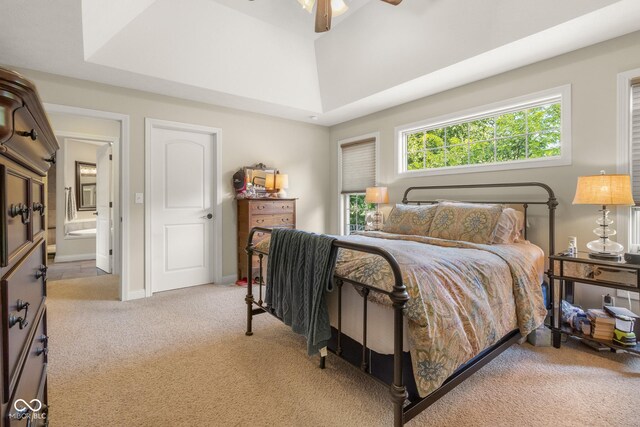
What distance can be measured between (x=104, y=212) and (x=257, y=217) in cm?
287

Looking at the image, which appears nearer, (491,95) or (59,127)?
(491,95)

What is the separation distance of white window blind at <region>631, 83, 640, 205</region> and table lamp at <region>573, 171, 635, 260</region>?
310 millimetres

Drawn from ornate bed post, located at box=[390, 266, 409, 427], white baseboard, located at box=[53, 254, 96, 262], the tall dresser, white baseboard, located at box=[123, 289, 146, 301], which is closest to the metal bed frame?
ornate bed post, located at box=[390, 266, 409, 427]

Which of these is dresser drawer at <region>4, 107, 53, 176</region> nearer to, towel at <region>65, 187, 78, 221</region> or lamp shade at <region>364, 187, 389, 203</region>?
lamp shade at <region>364, 187, 389, 203</region>

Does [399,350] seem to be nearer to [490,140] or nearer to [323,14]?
[323,14]

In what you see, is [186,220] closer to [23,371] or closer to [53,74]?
[53,74]

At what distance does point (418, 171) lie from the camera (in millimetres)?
4180

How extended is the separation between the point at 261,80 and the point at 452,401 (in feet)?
12.6

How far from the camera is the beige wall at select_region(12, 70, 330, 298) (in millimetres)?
3465

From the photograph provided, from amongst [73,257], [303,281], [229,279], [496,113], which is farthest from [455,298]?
[73,257]

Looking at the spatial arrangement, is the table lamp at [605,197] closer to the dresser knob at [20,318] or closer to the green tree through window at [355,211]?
the green tree through window at [355,211]

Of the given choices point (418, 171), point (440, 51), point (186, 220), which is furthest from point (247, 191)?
point (440, 51)

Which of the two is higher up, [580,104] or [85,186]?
[580,104]

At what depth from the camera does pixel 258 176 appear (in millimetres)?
4594
